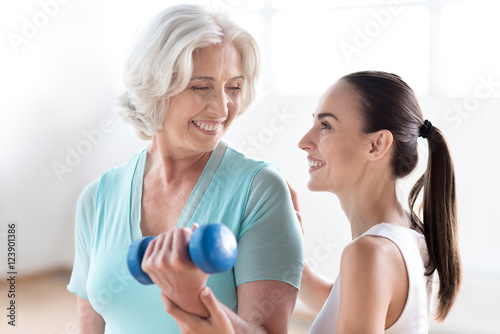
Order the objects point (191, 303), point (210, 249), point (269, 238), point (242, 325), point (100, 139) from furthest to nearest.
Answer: point (100, 139) < point (269, 238) < point (242, 325) < point (191, 303) < point (210, 249)

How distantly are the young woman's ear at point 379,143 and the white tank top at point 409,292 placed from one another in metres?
0.18

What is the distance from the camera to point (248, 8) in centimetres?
388

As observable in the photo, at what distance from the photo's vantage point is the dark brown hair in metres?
1.38

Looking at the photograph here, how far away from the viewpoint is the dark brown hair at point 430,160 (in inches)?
54.3

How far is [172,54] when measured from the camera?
1.35 m

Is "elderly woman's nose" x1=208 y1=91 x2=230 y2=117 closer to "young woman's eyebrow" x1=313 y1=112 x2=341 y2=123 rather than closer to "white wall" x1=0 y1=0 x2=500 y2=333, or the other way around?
"young woman's eyebrow" x1=313 y1=112 x2=341 y2=123

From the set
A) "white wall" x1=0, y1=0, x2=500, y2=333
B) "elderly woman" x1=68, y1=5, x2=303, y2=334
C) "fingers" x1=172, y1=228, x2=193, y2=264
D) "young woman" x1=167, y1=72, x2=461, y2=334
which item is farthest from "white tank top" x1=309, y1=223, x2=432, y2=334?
"white wall" x1=0, y1=0, x2=500, y2=333

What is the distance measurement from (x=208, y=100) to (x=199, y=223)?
292 millimetres

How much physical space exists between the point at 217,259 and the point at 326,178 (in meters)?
0.66

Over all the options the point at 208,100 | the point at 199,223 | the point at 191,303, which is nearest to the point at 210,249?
the point at 191,303

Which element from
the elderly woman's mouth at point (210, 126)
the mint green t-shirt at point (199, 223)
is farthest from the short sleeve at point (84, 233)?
the elderly woman's mouth at point (210, 126)

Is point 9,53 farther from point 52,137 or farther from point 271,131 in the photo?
point 271,131

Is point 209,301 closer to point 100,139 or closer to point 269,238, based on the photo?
point 269,238

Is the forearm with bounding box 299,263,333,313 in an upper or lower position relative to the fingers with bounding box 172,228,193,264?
lower
